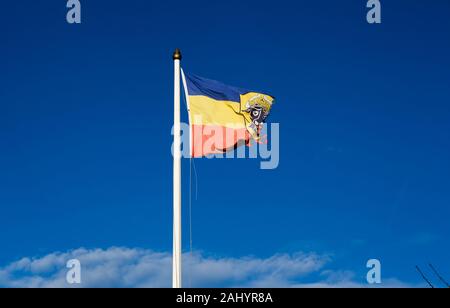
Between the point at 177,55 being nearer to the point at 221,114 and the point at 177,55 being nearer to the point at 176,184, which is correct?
the point at 221,114

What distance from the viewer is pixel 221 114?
23500mm

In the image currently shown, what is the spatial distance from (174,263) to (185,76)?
245 inches

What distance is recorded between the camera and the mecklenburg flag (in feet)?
74.0

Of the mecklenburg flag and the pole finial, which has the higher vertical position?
the pole finial

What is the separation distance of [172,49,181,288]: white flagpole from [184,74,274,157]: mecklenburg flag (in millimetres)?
518

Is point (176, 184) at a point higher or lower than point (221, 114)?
lower

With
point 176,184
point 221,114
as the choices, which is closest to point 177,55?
point 221,114

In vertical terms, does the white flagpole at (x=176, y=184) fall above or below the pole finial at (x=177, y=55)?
below

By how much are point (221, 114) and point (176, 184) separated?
10.8ft

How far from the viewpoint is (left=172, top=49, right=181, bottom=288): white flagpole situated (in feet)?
67.2

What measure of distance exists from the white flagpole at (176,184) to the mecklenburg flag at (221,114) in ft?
1.70

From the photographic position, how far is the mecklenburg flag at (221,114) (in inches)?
888

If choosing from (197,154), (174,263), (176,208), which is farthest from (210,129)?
(174,263)

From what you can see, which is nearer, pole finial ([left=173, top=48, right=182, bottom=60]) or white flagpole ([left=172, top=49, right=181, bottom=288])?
white flagpole ([left=172, top=49, right=181, bottom=288])
